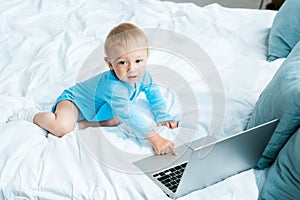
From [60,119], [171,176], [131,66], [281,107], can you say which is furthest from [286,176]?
[60,119]

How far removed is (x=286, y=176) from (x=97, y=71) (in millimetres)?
773

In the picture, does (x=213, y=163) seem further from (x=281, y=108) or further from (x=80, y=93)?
(x=80, y=93)

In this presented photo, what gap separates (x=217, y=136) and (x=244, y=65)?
395 mm

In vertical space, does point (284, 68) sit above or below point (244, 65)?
above

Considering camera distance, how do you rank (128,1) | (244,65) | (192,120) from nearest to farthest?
(192,120) < (244,65) < (128,1)

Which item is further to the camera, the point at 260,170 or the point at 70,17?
the point at 70,17

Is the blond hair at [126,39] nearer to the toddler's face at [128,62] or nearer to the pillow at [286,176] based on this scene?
the toddler's face at [128,62]

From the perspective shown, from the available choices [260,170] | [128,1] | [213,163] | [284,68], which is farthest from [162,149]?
[128,1]

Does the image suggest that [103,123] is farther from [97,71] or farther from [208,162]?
[208,162]

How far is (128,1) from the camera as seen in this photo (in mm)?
2250

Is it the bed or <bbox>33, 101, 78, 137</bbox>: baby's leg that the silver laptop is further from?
<bbox>33, 101, 78, 137</bbox>: baby's leg

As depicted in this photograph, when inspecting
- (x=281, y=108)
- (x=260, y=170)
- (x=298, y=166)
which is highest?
(x=281, y=108)

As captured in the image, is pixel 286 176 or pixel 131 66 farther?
pixel 131 66

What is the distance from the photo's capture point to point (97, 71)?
163 cm
